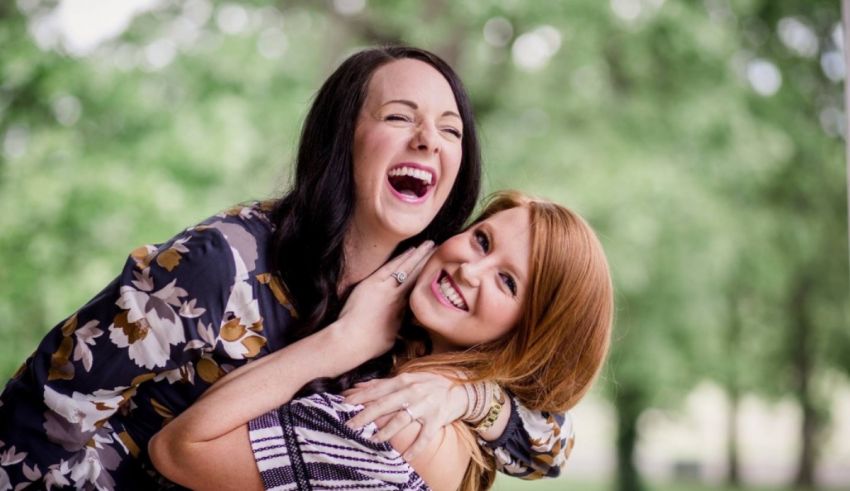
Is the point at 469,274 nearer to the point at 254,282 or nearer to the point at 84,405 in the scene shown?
the point at 254,282

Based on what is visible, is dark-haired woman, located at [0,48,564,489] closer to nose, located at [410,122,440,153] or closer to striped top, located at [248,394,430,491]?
nose, located at [410,122,440,153]

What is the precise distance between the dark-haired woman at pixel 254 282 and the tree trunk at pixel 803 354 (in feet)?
21.9

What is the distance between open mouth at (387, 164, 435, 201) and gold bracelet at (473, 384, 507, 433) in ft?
1.12

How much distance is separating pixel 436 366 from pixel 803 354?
23.7 ft

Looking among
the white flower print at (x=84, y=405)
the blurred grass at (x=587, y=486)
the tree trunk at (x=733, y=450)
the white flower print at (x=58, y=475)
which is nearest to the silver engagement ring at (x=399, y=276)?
the white flower print at (x=84, y=405)

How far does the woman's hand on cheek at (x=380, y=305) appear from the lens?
156 centimetres

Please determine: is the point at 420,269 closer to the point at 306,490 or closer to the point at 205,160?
the point at 306,490

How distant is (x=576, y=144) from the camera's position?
6.03 metres

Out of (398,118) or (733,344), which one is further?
(733,344)

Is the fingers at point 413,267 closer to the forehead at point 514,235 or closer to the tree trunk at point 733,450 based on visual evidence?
the forehead at point 514,235

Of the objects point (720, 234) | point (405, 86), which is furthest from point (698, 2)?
point (405, 86)

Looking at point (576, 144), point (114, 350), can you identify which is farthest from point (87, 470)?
point (576, 144)

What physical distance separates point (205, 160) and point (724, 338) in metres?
4.71

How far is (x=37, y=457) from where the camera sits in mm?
1505
